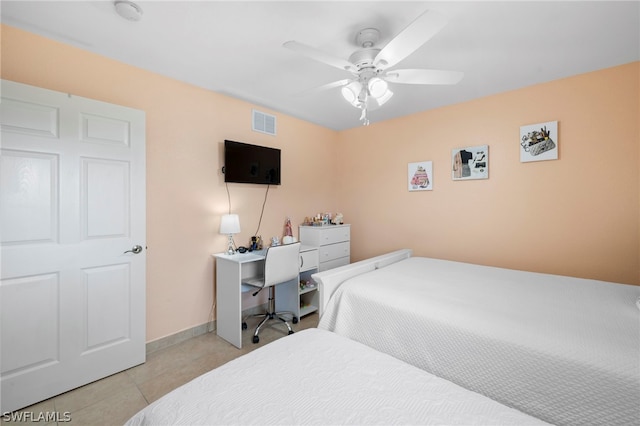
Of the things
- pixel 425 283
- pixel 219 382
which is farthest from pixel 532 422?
pixel 425 283

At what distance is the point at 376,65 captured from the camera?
5.68 ft

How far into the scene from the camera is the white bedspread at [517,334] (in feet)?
3.59

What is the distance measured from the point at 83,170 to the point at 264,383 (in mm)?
2019

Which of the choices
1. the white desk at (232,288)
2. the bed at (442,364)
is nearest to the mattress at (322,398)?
the bed at (442,364)

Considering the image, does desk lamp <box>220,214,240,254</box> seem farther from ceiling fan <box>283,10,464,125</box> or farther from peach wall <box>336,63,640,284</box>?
peach wall <box>336,63,640,284</box>

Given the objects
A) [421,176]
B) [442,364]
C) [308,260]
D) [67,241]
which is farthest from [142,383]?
[421,176]

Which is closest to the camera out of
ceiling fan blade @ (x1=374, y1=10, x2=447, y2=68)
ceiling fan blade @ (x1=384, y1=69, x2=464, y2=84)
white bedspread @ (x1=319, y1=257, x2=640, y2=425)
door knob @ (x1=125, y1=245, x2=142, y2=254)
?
white bedspread @ (x1=319, y1=257, x2=640, y2=425)

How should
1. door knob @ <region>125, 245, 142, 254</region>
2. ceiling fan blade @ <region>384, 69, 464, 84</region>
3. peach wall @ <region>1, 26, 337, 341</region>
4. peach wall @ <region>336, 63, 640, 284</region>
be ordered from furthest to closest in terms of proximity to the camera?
1. peach wall @ <region>336, 63, 640, 284</region>
2. door knob @ <region>125, 245, 142, 254</region>
3. peach wall @ <region>1, 26, 337, 341</region>
4. ceiling fan blade @ <region>384, 69, 464, 84</region>

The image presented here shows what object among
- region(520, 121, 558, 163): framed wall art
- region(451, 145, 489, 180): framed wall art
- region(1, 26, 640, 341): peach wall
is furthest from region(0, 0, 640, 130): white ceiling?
region(451, 145, 489, 180): framed wall art

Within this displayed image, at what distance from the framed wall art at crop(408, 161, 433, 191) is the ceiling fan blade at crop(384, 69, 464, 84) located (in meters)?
1.67

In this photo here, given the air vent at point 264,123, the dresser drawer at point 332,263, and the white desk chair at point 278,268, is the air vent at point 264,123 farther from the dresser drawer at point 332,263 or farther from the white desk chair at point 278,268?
the dresser drawer at point 332,263

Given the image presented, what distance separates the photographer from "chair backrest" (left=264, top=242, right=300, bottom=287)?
8.57 ft

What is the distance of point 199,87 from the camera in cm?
273

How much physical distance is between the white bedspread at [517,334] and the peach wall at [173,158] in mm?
1505
